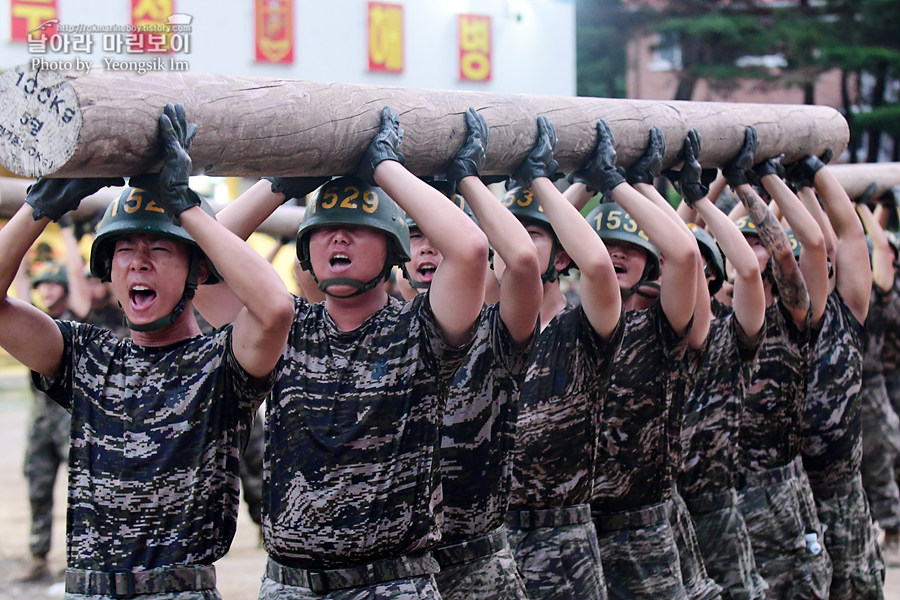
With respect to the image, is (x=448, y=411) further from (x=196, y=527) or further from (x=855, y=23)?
(x=855, y=23)

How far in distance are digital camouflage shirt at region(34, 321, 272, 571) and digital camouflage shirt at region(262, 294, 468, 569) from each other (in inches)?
6.1

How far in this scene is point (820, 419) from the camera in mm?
6984

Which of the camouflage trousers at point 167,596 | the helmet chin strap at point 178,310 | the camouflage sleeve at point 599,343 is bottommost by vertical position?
the camouflage trousers at point 167,596

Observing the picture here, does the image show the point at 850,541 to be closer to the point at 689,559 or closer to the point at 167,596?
the point at 689,559

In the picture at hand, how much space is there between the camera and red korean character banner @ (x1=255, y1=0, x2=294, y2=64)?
1748cm

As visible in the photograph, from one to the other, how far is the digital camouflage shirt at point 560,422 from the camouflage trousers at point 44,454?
5158mm

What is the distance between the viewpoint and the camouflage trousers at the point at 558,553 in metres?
4.86

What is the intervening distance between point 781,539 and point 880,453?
2.81 metres

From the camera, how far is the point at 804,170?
638 cm

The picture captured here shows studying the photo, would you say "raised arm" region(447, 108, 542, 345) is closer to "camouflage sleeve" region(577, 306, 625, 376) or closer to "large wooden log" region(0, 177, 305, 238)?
"camouflage sleeve" region(577, 306, 625, 376)

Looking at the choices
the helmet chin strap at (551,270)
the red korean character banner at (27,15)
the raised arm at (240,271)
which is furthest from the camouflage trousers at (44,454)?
the red korean character banner at (27,15)

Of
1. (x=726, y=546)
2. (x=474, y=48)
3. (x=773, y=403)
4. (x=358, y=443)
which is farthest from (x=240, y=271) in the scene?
(x=474, y=48)

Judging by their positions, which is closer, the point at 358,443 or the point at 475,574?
the point at 358,443

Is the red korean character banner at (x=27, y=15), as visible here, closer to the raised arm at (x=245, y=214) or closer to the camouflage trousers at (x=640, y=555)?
the raised arm at (x=245, y=214)
